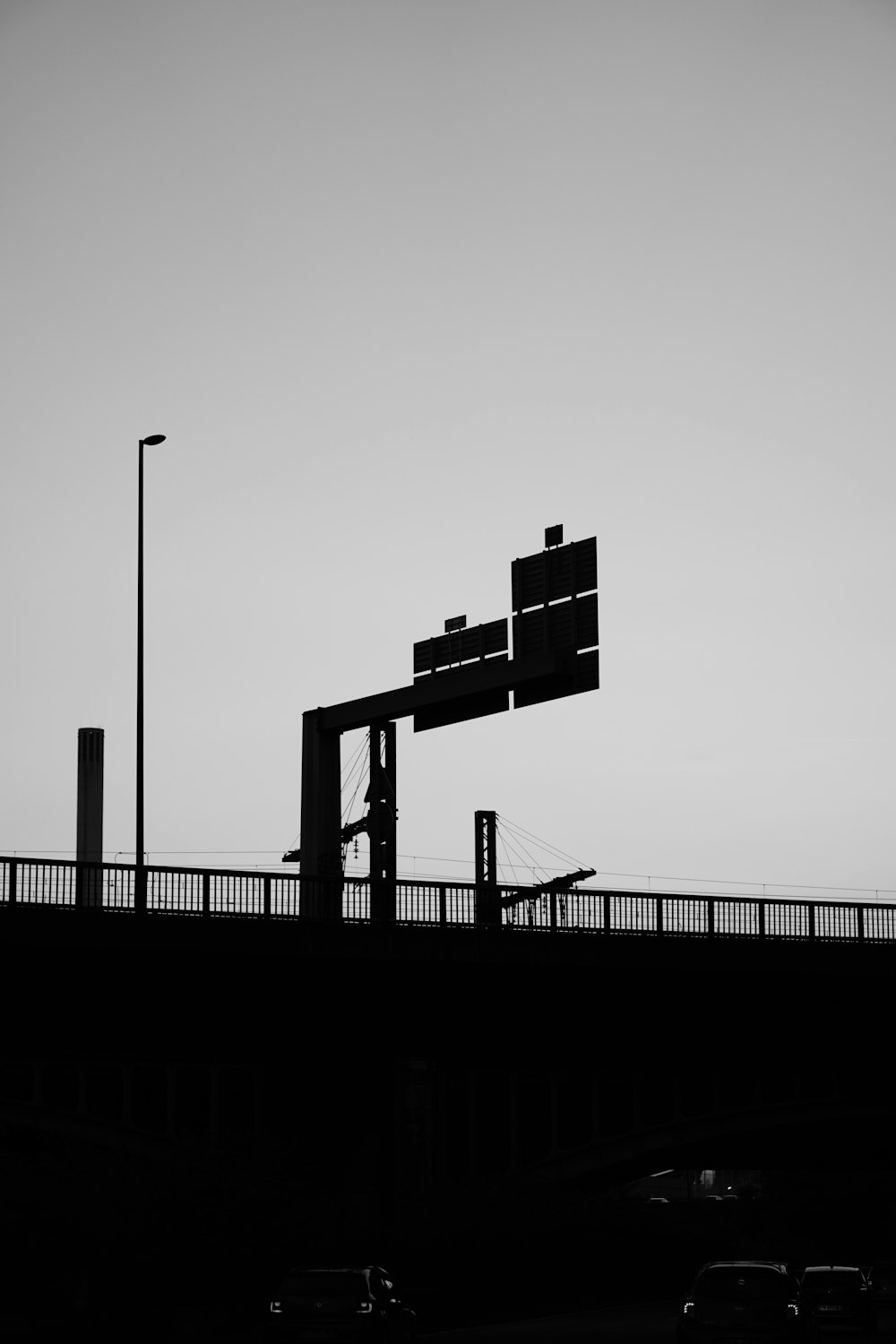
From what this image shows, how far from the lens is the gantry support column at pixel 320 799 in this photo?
49406 mm

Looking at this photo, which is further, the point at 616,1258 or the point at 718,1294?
the point at 616,1258

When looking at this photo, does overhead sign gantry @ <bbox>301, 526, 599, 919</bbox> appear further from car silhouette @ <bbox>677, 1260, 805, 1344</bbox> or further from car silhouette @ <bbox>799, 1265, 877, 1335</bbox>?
car silhouette @ <bbox>677, 1260, 805, 1344</bbox>

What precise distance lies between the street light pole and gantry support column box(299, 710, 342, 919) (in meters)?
5.54

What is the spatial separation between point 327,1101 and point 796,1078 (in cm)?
1529

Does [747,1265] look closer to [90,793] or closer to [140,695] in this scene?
[140,695]

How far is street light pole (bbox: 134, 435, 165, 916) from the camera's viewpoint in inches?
1518

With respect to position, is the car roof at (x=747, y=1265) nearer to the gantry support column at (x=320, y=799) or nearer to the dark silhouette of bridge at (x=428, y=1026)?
the dark silhouette of bridge at (x=428, y=1026)

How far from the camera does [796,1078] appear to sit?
5144 centimetres

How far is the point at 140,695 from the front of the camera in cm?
4597

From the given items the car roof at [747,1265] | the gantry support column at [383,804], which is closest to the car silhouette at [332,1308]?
the car roof at [747,1265]

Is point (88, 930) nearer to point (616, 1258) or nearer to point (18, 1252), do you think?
point (18, 1252)

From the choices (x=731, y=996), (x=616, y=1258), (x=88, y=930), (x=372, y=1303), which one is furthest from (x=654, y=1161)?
(x=372, y=1303)

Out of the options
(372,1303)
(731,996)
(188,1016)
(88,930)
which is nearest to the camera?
(372,1303)

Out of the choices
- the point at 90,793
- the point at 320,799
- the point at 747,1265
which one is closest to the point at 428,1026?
the point at 320,799
